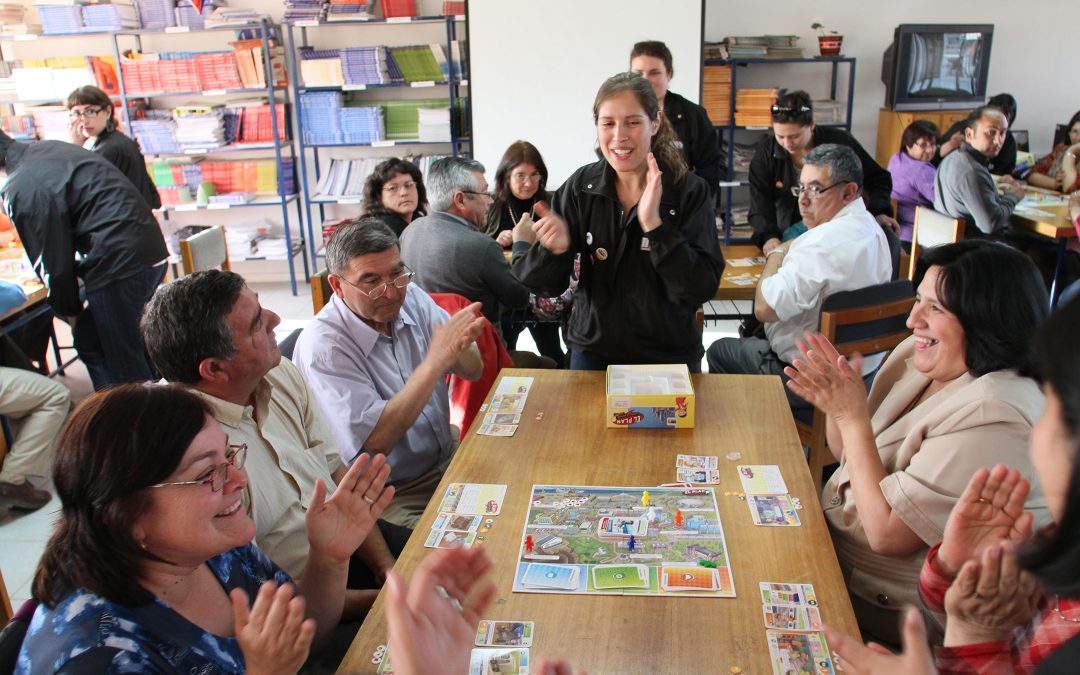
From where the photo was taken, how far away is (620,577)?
1.42 m

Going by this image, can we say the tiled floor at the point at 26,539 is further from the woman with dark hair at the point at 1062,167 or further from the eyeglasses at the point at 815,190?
the woman with dark hair at the point at 1062,167

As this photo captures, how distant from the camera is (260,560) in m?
1.50

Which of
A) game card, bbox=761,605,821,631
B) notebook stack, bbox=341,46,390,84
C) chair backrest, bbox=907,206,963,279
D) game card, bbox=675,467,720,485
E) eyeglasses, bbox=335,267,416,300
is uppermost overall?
notebook stack, bbox=341,46,390,84

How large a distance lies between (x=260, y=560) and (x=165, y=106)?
595 cm

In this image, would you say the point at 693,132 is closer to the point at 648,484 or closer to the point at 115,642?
the point at 648,484

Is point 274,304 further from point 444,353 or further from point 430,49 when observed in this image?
point 444,353

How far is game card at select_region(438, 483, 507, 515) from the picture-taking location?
1.67 meters

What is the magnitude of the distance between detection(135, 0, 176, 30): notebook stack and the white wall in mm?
4213

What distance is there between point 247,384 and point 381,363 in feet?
1.85

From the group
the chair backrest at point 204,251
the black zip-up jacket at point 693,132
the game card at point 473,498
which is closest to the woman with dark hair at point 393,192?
the chair backrest at point 204,251

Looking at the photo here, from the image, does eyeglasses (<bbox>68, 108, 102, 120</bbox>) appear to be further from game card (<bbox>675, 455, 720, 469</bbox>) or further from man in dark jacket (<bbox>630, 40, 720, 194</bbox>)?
game card (<bbox>675, 455, 720, 469</bbox>)

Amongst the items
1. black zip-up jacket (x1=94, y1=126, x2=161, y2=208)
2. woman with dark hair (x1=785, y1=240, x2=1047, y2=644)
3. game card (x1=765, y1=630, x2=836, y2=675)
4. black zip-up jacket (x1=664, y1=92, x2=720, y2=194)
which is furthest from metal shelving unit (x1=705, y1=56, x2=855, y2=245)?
game card (x1=765, y1=630, x2=836, y2=675)

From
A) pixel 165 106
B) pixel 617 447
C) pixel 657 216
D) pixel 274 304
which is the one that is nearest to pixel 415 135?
pixel 274 304

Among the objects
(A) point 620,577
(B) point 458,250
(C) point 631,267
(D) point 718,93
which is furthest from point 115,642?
(D) point 718,93
